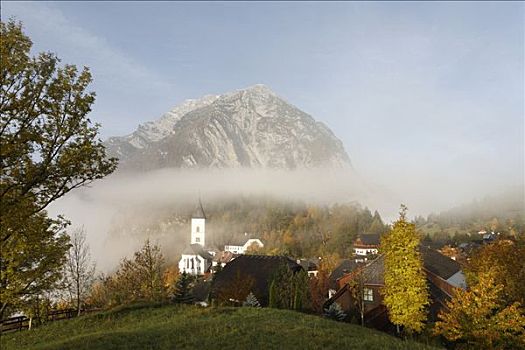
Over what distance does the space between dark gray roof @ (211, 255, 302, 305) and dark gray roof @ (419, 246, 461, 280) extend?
57.9ft

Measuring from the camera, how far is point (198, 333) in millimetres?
18312

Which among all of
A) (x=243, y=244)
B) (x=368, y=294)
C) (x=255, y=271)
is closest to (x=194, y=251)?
(x=243, y=244)

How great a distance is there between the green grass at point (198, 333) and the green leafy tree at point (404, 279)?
8.06 meters

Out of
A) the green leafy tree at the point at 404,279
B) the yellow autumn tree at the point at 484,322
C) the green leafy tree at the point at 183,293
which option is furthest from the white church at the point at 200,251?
the yellow autumn tree at the point at 484,322

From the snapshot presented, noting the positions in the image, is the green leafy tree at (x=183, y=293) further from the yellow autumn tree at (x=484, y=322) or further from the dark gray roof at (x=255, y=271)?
the yellow autumn tree at (x=484, y=322)

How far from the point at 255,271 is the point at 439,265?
26.0m

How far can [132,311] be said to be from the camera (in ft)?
90.3

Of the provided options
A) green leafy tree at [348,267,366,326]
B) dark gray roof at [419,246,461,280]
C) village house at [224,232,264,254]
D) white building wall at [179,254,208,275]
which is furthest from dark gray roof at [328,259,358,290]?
village house at [224,232,264,254]

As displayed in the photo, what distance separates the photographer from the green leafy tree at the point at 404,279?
28.1 metres

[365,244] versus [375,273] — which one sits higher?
[365,244]

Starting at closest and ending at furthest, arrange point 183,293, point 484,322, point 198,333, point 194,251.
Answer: point 198,333 → point 484,322 → point 183,293 → point 194,251

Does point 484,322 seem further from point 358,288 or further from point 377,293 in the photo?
point 377,293

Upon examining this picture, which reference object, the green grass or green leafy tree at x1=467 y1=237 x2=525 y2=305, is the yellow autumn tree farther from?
Result: green leafy tree at x1=467 y1=237 x2=525 y2=305

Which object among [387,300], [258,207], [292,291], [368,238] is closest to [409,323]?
[387,300]
